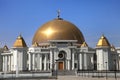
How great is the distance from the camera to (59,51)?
90.2 meters

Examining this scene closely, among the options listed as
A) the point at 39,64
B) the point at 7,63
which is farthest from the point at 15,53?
the point at 7,63

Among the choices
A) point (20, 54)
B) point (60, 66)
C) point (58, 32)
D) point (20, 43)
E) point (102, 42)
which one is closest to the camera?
point (60, 66)

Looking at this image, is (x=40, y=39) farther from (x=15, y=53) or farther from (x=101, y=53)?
(x=101, y=53)

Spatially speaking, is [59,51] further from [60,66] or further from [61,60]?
[60,66]

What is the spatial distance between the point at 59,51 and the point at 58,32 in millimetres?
9881

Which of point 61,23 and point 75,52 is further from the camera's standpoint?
point 61,23

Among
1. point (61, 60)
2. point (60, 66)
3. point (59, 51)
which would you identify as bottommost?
point (60, 66)

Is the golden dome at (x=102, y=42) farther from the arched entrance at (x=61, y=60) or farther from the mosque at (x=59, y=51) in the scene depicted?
the arched entrance at (x=61, y=60)

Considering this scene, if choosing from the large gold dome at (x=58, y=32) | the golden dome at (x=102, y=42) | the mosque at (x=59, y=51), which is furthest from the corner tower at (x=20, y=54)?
the golden dome at (x=102, y=42)

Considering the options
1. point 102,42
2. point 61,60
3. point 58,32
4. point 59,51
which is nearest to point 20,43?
point 59,51

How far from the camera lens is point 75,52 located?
91.5 metres

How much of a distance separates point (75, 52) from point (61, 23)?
12693 mm

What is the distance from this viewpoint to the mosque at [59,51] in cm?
9038

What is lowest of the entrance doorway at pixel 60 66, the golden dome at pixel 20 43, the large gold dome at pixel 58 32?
the entrance doorway at pixel 60 66
